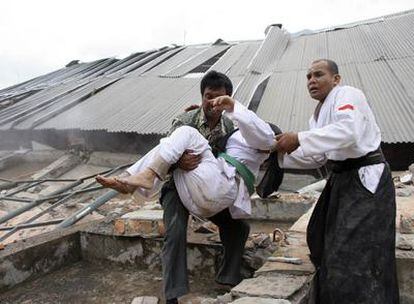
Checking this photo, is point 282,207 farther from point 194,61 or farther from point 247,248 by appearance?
point 194,61

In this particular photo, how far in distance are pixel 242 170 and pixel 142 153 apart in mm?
5859

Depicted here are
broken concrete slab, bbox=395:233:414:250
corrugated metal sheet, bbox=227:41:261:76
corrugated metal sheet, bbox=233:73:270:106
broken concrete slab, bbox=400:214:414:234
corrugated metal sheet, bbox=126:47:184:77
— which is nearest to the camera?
broken concrete slab, bbox=395:233:414:250

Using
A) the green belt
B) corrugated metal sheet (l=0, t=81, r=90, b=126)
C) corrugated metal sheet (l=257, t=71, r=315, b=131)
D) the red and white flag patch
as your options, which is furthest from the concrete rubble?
corrugated metal sheet (l=0, t=81, r=90, b=126)

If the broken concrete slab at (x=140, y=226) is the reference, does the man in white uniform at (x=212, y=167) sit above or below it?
above

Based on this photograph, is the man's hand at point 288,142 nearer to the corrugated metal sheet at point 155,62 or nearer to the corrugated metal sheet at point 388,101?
the corrugated metal sheet at point 388,101

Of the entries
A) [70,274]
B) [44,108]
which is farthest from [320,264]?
[44,108]

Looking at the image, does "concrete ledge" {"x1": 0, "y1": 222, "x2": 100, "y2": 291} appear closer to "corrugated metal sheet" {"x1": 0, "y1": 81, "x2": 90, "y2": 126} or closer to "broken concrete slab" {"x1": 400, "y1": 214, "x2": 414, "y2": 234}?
"broken concrete slab" {"x1": 400, "y1": 214, "x2": 414, "y2": 234}

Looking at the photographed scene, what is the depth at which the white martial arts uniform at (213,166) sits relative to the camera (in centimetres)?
295

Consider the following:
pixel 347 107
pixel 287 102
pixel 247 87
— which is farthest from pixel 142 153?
pixel 347 107

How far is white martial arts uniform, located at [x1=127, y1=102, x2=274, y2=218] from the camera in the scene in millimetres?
2949

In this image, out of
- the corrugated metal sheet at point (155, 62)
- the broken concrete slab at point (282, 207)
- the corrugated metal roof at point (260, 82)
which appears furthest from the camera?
the corrugated metal sheet at point (155, 62)

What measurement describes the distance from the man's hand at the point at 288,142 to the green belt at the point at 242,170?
0.45 meters

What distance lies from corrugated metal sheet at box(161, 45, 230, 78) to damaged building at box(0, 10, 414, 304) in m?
0.06

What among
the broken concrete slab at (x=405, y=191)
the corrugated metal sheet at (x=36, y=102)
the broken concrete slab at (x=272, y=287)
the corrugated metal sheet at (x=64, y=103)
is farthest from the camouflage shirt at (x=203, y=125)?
the corrugated metal sheet at (x=36, y=102)
